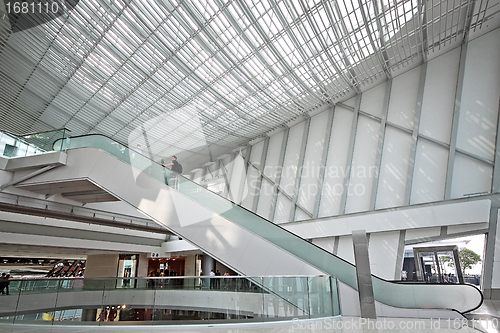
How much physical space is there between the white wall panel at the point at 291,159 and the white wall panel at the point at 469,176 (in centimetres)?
888

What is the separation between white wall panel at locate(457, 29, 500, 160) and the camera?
12.0m

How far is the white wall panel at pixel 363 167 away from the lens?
15.3m

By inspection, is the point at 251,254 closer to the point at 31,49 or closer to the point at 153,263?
the point at 31,49

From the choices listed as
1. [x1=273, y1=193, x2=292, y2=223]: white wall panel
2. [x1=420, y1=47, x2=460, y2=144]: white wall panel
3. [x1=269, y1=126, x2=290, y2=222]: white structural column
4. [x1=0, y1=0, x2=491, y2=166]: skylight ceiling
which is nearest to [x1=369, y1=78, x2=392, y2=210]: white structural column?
[x1=0, y1=0, x2=491, y2=166]: skylight ceiling

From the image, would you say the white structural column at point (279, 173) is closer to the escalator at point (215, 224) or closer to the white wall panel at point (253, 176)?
the white wall panel at point (253, 176)

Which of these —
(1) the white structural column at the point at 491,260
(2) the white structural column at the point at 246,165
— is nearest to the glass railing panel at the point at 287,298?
(1) the white structural column at the point at 491,260

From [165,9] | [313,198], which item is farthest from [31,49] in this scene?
[313,198]

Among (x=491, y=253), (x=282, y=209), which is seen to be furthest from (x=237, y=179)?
(x=491, y=253)

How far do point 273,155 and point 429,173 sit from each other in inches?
413

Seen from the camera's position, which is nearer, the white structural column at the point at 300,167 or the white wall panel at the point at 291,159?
the white structural column at the point at 300,167

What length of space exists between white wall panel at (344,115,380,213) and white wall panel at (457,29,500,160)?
12.9ft

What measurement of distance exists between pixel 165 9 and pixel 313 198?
40.3 ft

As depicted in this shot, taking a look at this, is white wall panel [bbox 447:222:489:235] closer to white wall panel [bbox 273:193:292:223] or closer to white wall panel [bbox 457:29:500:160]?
white wall panel [bbox 457:29:500:160]

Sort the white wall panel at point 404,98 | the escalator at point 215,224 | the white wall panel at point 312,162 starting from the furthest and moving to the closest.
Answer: the white wall panel at point 312,162
the white wall panel at point 404,98
the escalator at point 215,224
